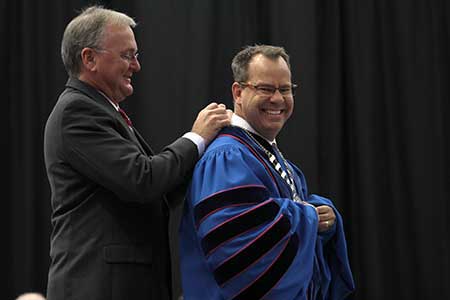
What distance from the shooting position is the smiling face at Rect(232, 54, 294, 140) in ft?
9.20

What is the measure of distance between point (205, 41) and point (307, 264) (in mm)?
2822

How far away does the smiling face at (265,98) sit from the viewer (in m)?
2.80

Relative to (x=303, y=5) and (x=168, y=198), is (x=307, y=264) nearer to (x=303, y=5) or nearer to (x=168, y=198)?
(x=168, y=198)

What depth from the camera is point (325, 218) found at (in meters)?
2.80

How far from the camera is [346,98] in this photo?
5.32m

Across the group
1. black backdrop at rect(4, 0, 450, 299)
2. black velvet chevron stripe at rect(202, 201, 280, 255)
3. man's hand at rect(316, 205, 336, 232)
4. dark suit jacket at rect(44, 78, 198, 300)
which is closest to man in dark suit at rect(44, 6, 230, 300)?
dark suit jacket at rect(44, 78, 198, 300)

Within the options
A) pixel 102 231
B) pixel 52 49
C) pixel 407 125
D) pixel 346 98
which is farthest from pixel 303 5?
pixel 102 231

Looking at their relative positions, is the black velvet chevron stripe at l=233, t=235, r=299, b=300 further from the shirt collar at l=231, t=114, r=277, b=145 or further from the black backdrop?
the black backdrop

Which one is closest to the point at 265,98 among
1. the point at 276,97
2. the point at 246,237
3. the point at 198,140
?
the point at 276,97

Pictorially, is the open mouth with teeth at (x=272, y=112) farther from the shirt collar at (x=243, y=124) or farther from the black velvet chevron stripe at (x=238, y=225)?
the black velvet chevron stripe at (x=238, y=225)

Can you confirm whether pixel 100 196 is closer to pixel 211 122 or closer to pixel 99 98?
pixel 99 98

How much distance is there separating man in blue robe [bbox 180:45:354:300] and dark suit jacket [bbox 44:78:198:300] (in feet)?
0.47

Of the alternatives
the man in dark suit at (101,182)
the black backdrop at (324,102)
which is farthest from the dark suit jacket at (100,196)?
the black backdrop at (324,102)

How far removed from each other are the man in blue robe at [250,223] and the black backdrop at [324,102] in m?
2.20
